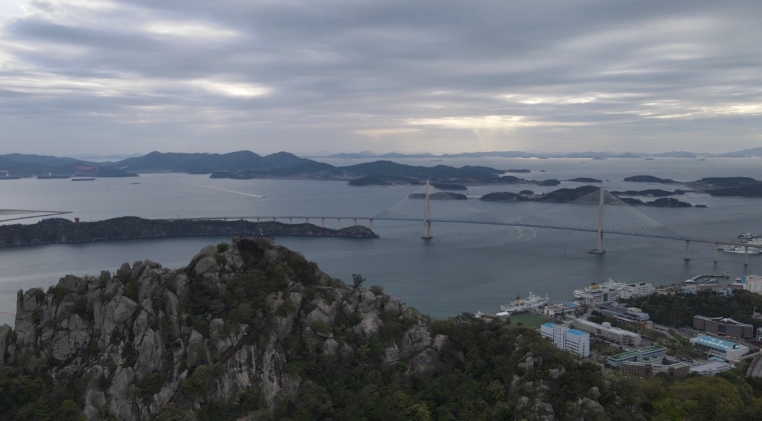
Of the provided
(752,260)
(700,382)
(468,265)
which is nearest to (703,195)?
(752,260)

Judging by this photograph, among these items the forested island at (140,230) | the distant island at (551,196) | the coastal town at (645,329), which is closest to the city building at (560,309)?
the coastal town at (645,329)

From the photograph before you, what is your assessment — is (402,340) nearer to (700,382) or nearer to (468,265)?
(700,382)

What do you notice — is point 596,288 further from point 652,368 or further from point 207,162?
point 207,162

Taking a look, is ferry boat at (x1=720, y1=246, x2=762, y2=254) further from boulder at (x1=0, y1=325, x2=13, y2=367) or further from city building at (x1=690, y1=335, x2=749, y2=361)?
boulder at (x1=0, y1=325, x2=13, y2=367)

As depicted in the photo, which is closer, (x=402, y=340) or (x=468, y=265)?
(x=402, y=340)

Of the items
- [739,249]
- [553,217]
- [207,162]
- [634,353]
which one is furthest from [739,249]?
[207,162]

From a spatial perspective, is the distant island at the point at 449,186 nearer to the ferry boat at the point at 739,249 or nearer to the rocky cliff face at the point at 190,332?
the ferry boat at the point at 739,249

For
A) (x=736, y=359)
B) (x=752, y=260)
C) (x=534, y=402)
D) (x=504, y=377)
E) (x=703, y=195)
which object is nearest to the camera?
(x=534, y=402)
